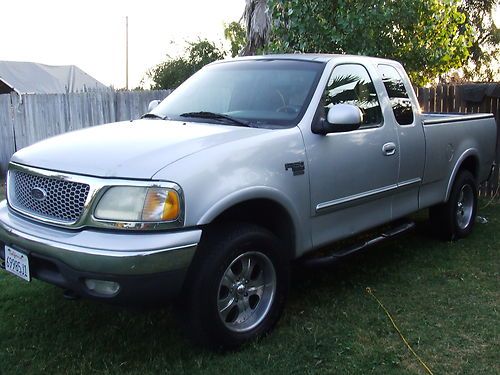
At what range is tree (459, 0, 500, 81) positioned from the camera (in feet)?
72.2

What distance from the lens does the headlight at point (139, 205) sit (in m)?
3.02

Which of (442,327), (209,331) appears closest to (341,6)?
(442,327)

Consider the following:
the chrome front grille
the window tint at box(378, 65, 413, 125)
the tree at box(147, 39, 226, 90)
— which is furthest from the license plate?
the tree at box(147, 39, 226, 90)

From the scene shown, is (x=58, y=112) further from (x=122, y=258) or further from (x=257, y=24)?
(x=122, y=258)

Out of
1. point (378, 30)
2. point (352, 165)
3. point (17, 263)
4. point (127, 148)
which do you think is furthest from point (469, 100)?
point (17, 263)

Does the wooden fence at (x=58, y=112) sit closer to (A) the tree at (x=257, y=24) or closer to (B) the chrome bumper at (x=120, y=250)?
(A) the tree at (x=257, y=24)

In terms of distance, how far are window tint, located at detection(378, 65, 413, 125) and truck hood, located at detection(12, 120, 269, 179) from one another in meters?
1.77

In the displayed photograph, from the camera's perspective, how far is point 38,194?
133 inches

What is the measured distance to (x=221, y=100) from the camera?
4406 millimetres

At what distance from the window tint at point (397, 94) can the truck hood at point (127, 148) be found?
177 centimetres

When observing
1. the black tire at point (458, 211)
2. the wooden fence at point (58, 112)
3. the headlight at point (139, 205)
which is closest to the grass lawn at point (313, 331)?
the black tire at point (458, 211)

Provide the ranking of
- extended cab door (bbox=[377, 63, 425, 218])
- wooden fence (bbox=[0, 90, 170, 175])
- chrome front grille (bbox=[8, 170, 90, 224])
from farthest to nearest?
wooden fence (bbox=[0, 90, 170, 175]), extended cab door (bbox=[377, 63, 425, 218]), chrome front grille (bbox=[8, 170, 90, 224])

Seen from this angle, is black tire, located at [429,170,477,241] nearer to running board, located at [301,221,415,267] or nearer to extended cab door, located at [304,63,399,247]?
running board, located at [301,221,415,267]

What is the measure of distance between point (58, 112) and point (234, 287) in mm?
9276
